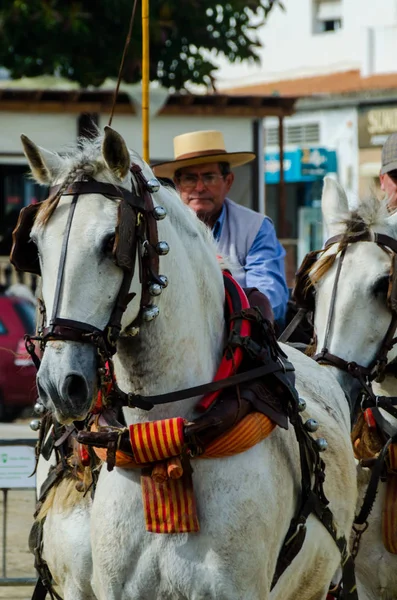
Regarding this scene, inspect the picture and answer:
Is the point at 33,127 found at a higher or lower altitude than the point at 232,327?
higher

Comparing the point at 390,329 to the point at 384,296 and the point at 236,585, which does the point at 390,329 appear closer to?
the point at 384,296

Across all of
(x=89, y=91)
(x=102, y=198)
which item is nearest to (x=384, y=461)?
(x=102, y=198)

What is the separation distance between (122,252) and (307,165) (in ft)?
82.0

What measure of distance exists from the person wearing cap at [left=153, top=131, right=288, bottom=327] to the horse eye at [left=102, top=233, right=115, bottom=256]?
1.85m

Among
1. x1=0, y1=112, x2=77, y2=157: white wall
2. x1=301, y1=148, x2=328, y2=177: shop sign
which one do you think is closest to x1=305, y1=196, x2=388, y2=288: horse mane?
x1=0, y1=112, x2=77, y2=157: white wall

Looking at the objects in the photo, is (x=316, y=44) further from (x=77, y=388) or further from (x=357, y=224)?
(x=77, y=388)

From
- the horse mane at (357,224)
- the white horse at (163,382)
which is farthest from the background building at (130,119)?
the white horse at (163,382)

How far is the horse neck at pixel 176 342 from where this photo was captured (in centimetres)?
426

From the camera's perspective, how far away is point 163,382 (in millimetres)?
4297

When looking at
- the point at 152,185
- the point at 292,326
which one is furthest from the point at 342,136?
the point at 152,185

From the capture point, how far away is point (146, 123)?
5.70 meters

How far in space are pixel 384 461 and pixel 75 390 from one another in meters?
2.25

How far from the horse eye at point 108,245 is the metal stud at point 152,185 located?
316 millimetres

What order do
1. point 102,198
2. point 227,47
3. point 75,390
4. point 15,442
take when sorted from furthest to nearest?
point 227,47 < point 15,442 < point 102,198 < point 75,390
